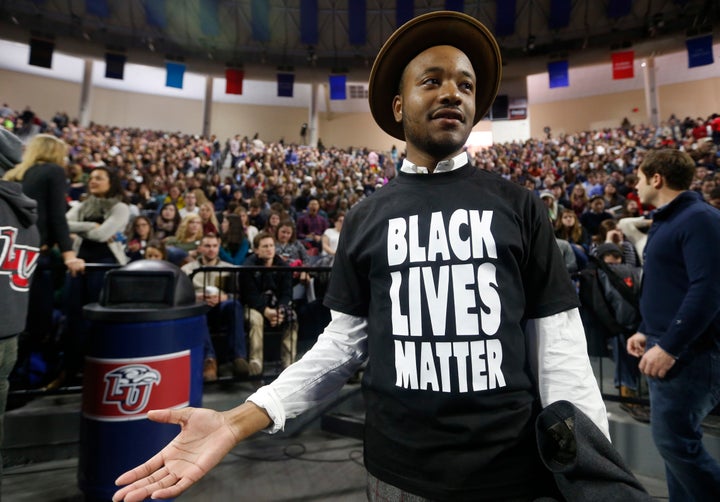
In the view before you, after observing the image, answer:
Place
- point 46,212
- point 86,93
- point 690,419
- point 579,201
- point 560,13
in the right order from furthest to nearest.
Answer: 1. point 86,93
2. point 560,13
3. point 579,201
4. point 46,212
5. point 690,419

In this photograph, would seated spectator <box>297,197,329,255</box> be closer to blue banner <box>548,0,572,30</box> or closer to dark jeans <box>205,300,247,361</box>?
dark jeans <box>205,300,247,361</box>

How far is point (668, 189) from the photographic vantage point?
2.09 m

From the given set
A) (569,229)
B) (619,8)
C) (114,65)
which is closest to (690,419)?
(569,229)

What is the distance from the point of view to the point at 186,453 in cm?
78

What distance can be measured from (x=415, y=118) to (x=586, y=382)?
75 cm

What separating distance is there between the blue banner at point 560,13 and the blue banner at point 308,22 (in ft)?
36.0

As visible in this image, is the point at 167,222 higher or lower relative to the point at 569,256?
higher

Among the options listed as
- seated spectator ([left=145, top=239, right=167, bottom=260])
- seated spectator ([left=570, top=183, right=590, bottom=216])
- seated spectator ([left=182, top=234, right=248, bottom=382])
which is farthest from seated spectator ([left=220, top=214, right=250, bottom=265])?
seated spectator ([left=570, top=183, right=590, bottom=216])

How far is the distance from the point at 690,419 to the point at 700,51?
61.7 ft

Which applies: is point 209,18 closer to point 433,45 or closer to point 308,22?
point 308,22

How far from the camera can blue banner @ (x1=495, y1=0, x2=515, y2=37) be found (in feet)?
59.3

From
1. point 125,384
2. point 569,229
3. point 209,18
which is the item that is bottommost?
point 125,384

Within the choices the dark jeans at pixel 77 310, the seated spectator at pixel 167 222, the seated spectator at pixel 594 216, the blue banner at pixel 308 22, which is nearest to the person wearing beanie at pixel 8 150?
the dark jeans at pixel 77 310

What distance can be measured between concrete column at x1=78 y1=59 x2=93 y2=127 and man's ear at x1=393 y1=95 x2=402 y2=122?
79.1 feet
